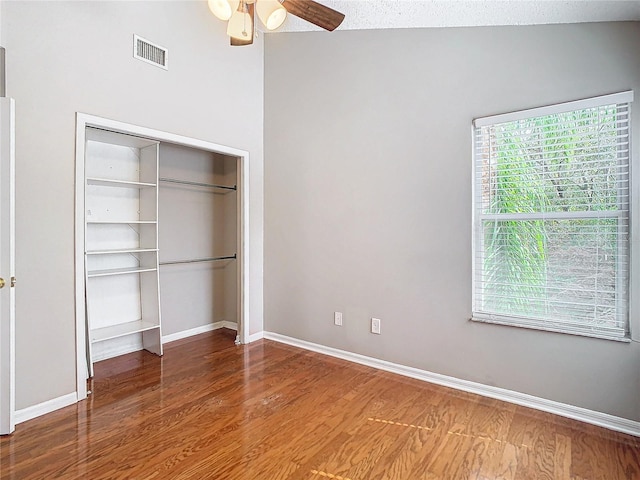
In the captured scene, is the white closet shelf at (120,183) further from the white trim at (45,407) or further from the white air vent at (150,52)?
the white trim at (45,407)

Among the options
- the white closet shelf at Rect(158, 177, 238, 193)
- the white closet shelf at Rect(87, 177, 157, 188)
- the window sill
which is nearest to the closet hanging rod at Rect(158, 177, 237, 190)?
the white closet shelf at Rect(158, 177, 238, 193)

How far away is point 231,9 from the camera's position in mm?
2252

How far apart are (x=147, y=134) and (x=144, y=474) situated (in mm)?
2485

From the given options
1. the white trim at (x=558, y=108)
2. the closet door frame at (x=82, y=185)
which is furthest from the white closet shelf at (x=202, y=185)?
the white trim at (x=558, y=108)

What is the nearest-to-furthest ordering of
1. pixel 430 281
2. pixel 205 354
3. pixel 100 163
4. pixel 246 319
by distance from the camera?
pixel 430 281
pixel 100 163
pixel 205 354
pixel 246 319

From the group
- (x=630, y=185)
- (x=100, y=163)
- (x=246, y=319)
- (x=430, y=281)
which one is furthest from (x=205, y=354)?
(x=630, y=185)

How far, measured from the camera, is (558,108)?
2.44 meters

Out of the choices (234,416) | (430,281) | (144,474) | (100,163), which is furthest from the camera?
(100,163)

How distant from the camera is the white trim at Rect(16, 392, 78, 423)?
2.36 m

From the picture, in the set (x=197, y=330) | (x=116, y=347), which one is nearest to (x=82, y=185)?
(x=116, y=347)

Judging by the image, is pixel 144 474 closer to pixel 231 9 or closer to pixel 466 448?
pixel 466 448

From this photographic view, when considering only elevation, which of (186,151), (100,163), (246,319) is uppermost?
(186,151)

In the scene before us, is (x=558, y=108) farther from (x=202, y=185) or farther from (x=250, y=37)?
(x=202, y=185)

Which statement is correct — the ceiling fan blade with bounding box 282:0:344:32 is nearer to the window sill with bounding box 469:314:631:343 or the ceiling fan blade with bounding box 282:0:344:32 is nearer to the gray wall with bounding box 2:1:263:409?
the gray wall with bounding box 2:1:263:409
